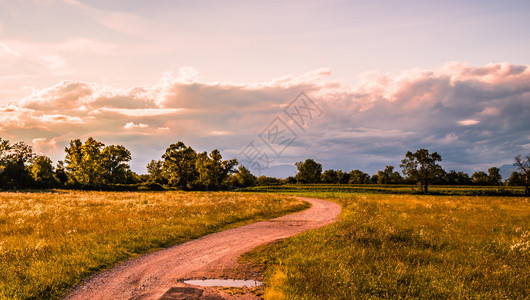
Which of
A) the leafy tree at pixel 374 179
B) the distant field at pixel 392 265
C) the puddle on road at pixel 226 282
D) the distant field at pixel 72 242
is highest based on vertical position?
the leafy tree at pixel 374 179

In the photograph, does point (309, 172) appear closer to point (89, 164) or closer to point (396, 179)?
point (396, 179)

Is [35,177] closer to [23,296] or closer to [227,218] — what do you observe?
[227,218]

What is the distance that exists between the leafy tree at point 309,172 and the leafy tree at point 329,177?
3.44 m

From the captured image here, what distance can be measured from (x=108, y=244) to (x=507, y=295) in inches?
602

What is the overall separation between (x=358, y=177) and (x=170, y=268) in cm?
12868

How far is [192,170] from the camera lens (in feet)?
255

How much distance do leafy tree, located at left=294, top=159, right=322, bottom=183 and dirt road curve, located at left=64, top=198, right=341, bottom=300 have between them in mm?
126026

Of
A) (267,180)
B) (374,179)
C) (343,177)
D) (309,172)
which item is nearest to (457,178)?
(374,179)

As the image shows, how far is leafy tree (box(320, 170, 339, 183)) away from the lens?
138m

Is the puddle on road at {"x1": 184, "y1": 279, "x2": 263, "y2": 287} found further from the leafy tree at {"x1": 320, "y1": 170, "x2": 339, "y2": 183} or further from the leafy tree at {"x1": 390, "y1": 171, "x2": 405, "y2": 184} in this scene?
the leafy tree at {"x1": 320, "y1": 170, "x2": 339, "y2": 183}

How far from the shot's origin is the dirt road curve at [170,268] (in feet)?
27.7

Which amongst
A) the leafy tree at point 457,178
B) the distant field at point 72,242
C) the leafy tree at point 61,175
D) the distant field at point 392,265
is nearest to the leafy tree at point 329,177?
→ the leafy tree at point 457,178

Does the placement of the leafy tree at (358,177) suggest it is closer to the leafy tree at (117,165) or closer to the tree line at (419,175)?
the tree line at (419,175)

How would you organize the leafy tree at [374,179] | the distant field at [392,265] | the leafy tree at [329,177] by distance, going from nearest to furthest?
the distant field at [392,265]
the leafy tree at [374,179]
the leafy tree at [329,177]
